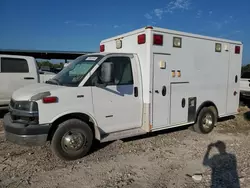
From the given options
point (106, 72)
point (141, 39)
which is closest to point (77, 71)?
point (106, 72)

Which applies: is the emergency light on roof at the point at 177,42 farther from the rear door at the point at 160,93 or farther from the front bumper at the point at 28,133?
the front bumper at the point at 28,133

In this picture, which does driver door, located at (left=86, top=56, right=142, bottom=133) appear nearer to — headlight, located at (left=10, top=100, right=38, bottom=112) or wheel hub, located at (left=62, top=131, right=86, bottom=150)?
wheel hub, located at (left=62, top=131, right=86, bottom=150)

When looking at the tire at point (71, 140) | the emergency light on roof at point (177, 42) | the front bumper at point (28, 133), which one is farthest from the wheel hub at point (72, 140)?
the emergency light on roof at point (177, 42)

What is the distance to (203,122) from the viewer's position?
632cm

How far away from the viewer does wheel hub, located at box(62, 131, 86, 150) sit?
4.29 metres

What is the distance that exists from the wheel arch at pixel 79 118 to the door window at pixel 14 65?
449 centimetres

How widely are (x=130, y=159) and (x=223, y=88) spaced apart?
3741 millimetres

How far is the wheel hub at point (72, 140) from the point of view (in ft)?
14.1

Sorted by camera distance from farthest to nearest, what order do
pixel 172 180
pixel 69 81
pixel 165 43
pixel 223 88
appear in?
pixel 223 88 < pixel 165 43 < pixel 69 81 < pixel 172 180

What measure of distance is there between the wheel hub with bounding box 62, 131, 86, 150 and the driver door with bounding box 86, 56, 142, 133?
1.61 feet

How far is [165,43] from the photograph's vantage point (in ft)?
16.9

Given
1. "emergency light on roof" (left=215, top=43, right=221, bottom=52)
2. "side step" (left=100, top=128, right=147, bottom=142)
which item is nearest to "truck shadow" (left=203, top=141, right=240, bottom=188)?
"side step" (left=100, top=128, right=147, bottom=142)

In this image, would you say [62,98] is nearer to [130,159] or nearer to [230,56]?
[130,159]

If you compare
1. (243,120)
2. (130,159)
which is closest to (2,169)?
(130,159)
